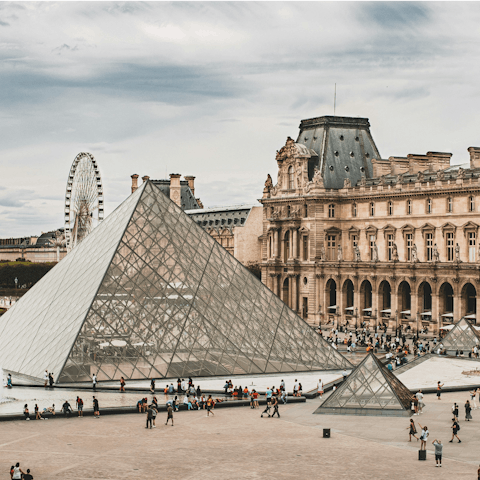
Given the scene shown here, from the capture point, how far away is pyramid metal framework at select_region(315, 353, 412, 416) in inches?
1234

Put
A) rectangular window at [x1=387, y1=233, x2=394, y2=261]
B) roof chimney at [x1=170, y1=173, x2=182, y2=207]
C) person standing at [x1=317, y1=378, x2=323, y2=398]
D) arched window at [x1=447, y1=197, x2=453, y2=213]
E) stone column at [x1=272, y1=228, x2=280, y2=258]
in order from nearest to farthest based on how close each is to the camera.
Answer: person standing at [x1=317, y1=378, x2=323, y2=398]
arched window at [x1=447, y1=197, x2=453, y2=213]
rectangular window at [x1=387, y1=233, x2=394, y2=261]
stone column at [x1=272, y1=228, x2=280, y2=258]
roof chimney at [x1=170, y1=173, x2=182, y2=207]

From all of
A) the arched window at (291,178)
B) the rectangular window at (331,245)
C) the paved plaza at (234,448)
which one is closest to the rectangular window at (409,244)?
the rectangular window at (331,245)

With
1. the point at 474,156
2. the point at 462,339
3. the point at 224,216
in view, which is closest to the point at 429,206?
the point at 474,156

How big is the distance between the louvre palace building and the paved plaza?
3446 centimetres

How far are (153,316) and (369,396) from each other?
37.1 feet

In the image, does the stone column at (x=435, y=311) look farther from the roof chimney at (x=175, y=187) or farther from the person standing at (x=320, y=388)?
the roof chimney at (x=175, y=187)

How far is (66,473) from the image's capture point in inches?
870

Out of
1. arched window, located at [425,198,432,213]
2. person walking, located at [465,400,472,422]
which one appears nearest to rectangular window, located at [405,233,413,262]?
arched window, located at [425,198,432,213]

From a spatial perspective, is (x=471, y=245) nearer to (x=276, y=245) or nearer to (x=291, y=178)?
(x=291, y=178)

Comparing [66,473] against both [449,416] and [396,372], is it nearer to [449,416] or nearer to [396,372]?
[449,416]

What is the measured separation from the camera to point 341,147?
265 ft

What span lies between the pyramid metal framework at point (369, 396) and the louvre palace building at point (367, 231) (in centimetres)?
3093

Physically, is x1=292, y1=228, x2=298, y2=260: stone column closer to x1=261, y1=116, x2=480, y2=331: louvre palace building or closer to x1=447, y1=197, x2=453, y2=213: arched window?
x1=261, y1=116, x2=480, y2=331: louvre palace building

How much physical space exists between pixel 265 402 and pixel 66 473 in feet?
42.4
